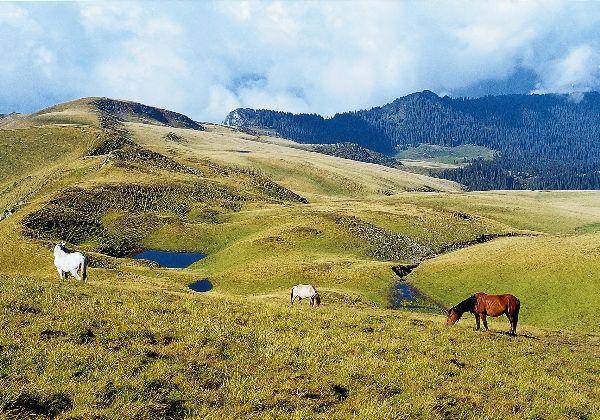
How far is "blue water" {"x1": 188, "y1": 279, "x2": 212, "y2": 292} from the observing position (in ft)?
207

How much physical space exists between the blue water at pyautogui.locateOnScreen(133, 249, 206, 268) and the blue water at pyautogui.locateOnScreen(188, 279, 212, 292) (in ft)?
47.5

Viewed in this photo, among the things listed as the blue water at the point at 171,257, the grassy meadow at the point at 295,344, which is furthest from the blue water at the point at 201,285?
the blue water at the point at 171,257

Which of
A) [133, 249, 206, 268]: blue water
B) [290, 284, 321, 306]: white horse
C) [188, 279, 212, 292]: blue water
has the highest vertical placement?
[133, 249, 206, 268]: blue water

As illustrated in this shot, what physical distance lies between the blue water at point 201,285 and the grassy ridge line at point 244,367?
39.7 metres

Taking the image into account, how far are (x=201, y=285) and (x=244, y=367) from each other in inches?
2000

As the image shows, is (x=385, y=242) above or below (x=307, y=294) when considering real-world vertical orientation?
above

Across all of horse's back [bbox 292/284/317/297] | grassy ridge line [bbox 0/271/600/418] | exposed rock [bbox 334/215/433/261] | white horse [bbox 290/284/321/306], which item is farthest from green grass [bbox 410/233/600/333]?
grassy ridge line [bbox 0/271/600/418]

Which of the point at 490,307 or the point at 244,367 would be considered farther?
the point at 490,307

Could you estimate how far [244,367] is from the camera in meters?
15.9

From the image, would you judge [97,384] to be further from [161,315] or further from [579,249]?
[579,249]

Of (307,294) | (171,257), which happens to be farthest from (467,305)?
(171,257)

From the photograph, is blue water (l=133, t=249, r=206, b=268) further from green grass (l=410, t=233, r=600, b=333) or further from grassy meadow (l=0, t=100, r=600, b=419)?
green grass (l=410, t=233, r=600, b=333)

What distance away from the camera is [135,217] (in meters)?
96.4

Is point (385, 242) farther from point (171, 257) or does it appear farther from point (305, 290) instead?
point (305, 290)
